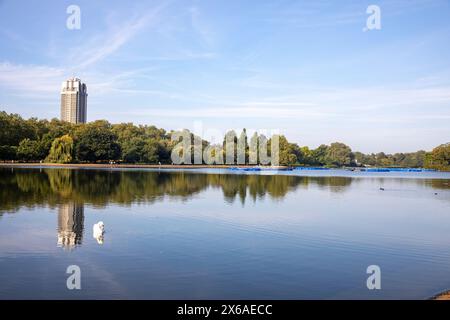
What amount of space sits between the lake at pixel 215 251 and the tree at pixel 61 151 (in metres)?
49.0

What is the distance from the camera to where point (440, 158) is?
10569 centimetres

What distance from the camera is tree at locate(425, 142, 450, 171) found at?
103812 mm

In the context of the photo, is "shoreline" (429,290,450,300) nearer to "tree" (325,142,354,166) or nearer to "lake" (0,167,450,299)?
"lake" (0,167,450,299)

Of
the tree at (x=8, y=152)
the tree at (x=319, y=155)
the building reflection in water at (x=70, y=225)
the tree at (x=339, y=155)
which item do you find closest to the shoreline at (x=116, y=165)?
the tree at (x=8, y=152)

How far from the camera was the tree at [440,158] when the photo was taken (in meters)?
104

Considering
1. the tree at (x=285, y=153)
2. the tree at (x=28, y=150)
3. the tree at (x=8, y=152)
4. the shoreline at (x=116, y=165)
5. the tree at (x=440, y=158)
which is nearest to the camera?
the shoreline at (x=116, y=165)

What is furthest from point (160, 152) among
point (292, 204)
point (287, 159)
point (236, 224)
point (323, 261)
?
point (323, 261)

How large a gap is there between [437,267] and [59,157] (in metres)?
66.1

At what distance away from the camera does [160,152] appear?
86.2 metres

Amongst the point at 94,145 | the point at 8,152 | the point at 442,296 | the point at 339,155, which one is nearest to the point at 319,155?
the point at 339,155

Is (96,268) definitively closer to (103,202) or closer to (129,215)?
(129,215)

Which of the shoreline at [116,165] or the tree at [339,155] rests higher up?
the tree at [339,155]

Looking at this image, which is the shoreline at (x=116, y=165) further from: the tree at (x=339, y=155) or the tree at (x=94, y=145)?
the tree at (x=339, y=155)

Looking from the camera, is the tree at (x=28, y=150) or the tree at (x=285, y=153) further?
the tree at (x=285, y=153)
